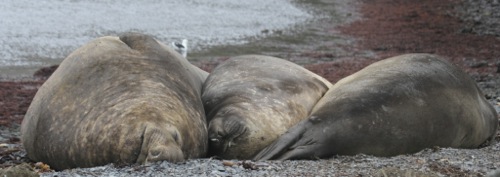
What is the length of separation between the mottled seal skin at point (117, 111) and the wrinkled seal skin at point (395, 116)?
2.19 ft

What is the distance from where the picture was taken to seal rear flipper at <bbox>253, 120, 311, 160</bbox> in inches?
220

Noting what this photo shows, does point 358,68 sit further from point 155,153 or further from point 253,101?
point 155,153

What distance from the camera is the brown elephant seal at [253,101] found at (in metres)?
5.78

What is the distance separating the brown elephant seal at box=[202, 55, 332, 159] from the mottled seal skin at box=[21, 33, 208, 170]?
16 cm

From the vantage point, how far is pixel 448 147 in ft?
20.0

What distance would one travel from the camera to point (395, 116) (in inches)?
231

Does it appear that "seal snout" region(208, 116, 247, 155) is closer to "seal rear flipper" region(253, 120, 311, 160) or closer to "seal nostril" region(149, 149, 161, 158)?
"seal rear flipper" region(253, 120, 311, 160)

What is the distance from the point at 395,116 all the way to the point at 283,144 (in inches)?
30.6

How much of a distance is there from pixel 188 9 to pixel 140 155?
52.8ft

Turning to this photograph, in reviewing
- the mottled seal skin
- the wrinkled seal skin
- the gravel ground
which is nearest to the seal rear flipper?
the wrinkled seal skin

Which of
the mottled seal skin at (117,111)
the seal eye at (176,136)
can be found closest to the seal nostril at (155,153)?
the mottled seal skin at (117,111)

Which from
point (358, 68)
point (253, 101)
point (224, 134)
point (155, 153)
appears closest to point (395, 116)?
point (253, 101)

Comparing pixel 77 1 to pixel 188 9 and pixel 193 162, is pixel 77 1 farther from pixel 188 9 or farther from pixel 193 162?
pixel 193 162

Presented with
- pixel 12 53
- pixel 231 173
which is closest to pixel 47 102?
pixel 231 173
